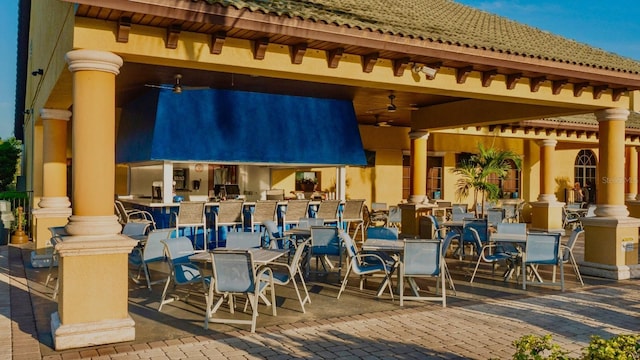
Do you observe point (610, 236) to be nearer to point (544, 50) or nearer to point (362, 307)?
point (544, 50)

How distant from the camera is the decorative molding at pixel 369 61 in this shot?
6.69 meters

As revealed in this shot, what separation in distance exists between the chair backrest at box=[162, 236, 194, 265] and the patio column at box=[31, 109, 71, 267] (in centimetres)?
426

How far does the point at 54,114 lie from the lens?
8.98 meters

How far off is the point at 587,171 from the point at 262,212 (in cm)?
1527

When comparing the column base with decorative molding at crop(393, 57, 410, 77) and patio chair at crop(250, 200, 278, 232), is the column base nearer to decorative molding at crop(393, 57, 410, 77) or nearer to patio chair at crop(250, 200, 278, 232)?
decorative molding at crop(393, 57, 410, 77)

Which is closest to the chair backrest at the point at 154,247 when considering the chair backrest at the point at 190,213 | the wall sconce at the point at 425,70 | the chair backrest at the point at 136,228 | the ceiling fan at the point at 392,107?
the chair backrest at the point at 136,228

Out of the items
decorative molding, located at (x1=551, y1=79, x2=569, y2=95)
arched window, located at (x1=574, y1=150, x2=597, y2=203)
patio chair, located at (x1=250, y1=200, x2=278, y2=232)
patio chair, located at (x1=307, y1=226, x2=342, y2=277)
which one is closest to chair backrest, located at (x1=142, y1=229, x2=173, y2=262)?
patio chair, located at (x1=307, y1=226, x2=342, y2=277)

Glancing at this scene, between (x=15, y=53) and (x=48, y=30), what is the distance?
10.7 meters

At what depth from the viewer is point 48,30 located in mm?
8586

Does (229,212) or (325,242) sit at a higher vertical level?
(229,212)

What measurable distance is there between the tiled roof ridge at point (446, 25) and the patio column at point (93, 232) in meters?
1.41

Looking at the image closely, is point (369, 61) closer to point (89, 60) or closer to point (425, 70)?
point (425, 70)

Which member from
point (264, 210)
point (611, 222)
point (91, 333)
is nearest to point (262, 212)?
point (264, 210)

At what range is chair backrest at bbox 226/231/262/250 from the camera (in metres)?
6.61
